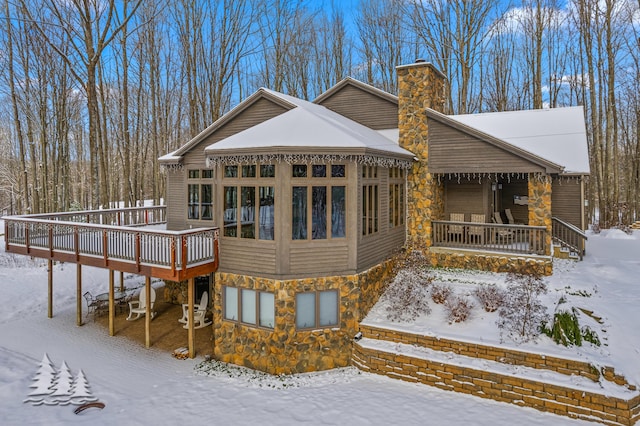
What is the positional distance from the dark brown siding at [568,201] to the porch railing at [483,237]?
225 cm

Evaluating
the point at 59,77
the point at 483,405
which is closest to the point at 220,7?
the point at 59,77

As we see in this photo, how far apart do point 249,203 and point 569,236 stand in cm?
1071

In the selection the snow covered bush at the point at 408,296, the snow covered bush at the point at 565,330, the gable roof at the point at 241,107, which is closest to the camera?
the snow covered bush at the point at 565,330

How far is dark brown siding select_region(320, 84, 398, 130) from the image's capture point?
13523 millimetres

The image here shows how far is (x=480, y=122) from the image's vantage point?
16.6 m

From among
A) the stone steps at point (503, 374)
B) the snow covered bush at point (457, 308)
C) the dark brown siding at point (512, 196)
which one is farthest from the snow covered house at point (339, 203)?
the snow covered bush at point (457, 308)

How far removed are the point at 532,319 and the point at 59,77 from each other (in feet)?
80.5

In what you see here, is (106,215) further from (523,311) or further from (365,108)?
(523,311)

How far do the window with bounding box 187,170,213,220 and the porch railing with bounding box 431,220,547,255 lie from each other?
7.34 metres

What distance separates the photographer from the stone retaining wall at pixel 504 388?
682 centimetres

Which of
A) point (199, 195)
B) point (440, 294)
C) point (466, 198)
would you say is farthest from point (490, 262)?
point (199, 195)

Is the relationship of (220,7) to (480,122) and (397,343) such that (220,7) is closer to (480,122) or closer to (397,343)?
(480,122)

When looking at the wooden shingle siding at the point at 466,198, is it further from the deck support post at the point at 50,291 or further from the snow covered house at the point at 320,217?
the deck support post at the point at 50,291

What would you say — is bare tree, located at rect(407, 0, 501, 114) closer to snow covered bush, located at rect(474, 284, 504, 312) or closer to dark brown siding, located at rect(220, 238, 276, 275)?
snow covered bush, located at rect(474, 284, 504, 312)
